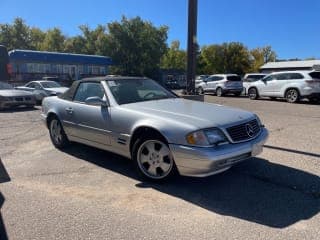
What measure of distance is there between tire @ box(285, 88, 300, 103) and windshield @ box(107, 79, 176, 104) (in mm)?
13090

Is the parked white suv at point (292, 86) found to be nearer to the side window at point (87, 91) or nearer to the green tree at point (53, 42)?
the side window at point (87, 91)

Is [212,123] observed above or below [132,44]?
below

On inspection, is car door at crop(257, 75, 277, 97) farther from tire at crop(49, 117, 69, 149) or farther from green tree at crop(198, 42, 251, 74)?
green tree at crop(198, 42, 251, 74)

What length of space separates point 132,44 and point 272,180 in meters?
50.2

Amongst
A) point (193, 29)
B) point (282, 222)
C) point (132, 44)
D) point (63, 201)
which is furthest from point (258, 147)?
point (132, 44)

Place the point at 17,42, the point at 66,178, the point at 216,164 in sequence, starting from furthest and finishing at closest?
the point at 17,42, the point at 66,178, the point at 216,164

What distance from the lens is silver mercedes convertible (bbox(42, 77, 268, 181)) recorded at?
446cm

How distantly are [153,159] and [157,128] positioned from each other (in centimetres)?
50

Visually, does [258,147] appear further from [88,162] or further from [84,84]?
[84,84]

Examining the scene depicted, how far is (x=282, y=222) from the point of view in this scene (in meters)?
3.75

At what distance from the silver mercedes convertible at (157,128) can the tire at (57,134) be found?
0.22 metres

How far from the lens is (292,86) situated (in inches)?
714

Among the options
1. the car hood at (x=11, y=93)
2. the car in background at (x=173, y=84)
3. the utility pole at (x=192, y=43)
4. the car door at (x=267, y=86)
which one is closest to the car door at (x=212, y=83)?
the car door at (x=267, y=86)

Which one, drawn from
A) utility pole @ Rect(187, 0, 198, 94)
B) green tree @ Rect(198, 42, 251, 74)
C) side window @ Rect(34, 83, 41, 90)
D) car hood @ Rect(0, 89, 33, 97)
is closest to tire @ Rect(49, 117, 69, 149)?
utility pole @ Rect(187, 0, 198, 94)
